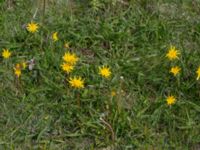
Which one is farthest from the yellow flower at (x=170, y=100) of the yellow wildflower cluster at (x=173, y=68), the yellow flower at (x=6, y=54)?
the yellow flower at (x=6, y=54)

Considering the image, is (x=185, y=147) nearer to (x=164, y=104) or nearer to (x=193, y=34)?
(x=164, y=104)

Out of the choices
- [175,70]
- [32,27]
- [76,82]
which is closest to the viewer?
[76,82]

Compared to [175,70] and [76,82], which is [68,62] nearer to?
[76,82]

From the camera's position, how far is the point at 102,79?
3.56m

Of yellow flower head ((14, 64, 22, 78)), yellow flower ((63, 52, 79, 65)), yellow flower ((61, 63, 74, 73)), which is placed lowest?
yellow flower head ((14, 64, 22, 78))

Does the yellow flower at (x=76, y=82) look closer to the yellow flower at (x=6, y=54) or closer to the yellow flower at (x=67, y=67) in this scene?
the yellow flower at (x=67, y=67)

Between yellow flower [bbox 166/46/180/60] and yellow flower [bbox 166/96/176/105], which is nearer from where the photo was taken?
yellow flower [bbox 166/96/176/105]

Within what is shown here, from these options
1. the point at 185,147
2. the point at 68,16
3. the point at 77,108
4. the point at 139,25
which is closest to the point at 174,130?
the point at 185,147

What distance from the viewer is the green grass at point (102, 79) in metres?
3.36

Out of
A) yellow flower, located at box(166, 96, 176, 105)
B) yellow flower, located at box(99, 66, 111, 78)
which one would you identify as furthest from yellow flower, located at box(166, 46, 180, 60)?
yellow flower, located at box(99, 66, 111, 78)

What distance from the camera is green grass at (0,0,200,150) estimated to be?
336 centimetres

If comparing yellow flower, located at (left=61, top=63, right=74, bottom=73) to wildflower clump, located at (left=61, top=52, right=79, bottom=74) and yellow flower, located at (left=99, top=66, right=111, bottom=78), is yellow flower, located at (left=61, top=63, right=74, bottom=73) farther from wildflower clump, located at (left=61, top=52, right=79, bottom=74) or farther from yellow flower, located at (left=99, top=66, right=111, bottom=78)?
yellow flower, located at (left=99, top=66, right=111, bottom=78)

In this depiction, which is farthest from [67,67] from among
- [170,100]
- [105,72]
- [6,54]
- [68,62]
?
[170,100]

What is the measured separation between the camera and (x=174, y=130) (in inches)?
134
